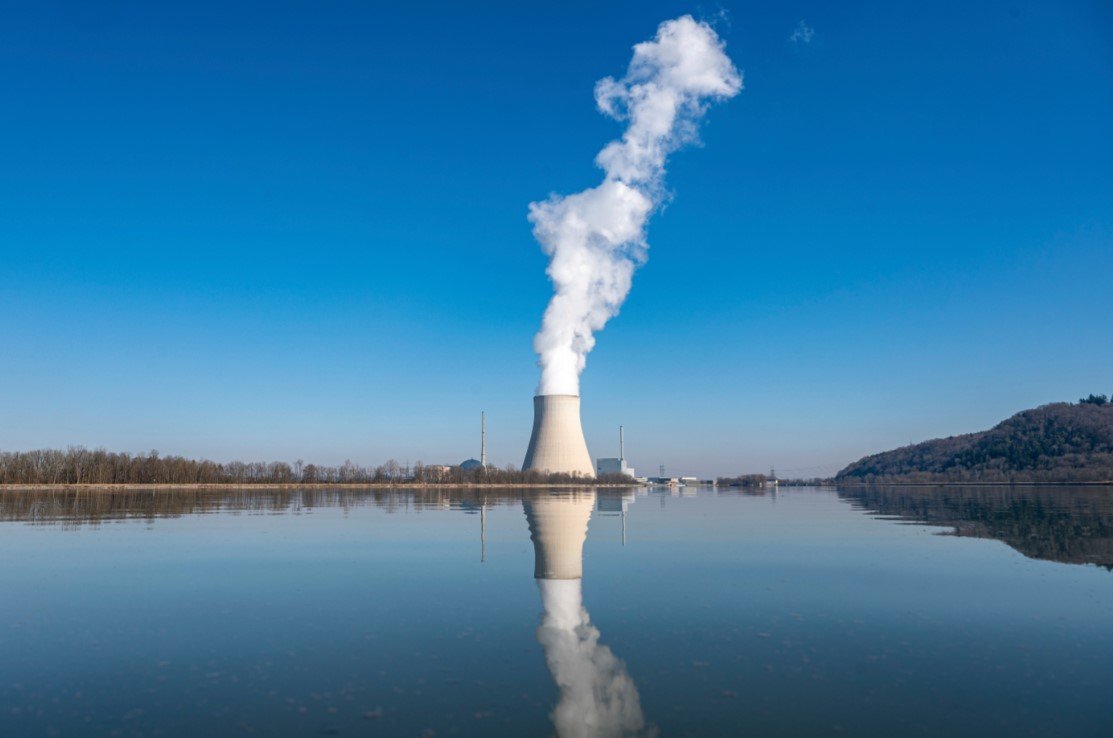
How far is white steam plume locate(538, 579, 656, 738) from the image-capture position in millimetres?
4586

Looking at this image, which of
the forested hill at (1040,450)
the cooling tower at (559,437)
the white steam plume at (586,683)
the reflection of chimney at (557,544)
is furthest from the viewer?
the forested hill at (1040,450)

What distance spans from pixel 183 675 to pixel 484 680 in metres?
2.45

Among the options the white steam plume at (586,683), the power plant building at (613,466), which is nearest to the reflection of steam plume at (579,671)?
the white steam plume at (586,683)

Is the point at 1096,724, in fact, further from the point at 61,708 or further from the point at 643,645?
the point at 61,708

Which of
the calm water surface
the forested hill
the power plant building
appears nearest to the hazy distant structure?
the power plant building

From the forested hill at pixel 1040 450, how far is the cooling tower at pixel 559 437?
64.8m

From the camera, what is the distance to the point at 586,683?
542 cm

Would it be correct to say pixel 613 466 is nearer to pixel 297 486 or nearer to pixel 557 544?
pixel 297 486

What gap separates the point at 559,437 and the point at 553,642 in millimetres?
36628

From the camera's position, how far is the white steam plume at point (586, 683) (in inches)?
181

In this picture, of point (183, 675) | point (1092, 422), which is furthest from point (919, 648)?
point (1092, 422)

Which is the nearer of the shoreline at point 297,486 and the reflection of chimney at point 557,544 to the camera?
the reflection of chimney at point 557,544

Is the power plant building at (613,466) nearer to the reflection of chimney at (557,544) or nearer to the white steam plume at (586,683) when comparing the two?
the reflection of chimney at (557,544)

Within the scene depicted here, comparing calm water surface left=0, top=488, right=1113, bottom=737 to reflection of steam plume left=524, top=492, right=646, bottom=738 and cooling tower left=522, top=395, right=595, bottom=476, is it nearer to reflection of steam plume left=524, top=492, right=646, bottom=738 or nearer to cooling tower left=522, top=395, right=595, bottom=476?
reflection of steam plume left=524, top=492, right=646, bottom=738
